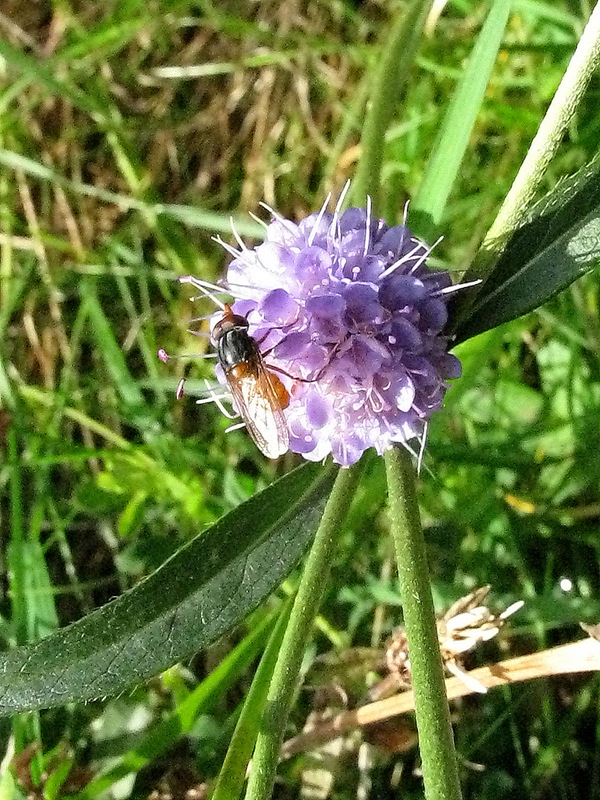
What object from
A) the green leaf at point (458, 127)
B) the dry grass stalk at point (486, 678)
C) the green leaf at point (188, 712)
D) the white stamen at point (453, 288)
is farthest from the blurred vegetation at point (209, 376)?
the white stamen at point (453, 288)

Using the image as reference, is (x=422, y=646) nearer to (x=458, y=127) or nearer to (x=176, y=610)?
(x=176, y=610)

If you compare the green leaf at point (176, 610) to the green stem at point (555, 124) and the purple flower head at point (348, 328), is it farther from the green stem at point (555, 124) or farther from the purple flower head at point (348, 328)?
the green stem at point (555, 124)

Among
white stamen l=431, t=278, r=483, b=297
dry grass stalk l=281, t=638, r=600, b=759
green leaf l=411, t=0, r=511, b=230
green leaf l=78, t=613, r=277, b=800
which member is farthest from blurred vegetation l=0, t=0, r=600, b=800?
white stamen l=431, t=278, r=483, b=297

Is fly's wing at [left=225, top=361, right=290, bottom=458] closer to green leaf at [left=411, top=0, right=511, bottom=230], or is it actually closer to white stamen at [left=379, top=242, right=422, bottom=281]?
white stamen at [left=379, top=242, right=422, bottom=281]

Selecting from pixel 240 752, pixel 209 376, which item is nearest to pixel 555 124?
pixel 240 752

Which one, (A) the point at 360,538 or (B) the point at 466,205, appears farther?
(B) the point at 466,205

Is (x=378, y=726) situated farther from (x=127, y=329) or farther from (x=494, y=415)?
(x=127, y=329)

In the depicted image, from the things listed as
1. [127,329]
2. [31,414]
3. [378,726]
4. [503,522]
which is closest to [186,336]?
[127,329]
